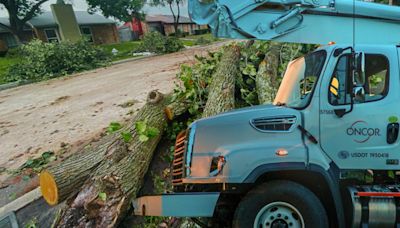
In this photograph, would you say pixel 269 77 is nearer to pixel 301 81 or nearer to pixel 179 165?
pixel 301 81

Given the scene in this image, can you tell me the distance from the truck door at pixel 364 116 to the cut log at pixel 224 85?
2201mm

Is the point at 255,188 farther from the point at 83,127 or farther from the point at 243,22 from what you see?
the point at 83,127

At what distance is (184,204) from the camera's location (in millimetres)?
3201

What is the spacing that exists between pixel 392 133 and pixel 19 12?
112ft

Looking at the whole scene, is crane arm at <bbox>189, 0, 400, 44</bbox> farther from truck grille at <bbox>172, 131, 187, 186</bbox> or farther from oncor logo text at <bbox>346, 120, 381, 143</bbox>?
truck grille at <bbox>172, 131, 187, 186</bbox>

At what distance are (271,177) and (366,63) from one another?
1531mm

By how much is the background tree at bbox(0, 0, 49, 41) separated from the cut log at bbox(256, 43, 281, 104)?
29.0m

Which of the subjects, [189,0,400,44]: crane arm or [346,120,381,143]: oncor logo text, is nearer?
[346,120,381,143]: oncor logo text

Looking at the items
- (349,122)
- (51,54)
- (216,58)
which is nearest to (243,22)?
(349,122)

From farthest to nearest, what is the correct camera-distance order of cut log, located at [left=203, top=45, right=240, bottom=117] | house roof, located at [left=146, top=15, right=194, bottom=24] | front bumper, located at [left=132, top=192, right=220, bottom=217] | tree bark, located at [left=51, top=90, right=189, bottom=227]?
house roof, located at [left=146, top=15, right=194, bottom=24], cut log, located at [left=203, top=45, right=240, bottom=117], tree bark, located at [left=51, top=90, right=189, bottom=227], front bumper, located at [left=132, top=192, right=220, bottom=217]

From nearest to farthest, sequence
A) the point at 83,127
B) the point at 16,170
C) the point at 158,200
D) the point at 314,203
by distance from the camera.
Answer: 1. the point at 314,203
2. the point at 158,200
3. the point at 16,170
4. the point at 83,127

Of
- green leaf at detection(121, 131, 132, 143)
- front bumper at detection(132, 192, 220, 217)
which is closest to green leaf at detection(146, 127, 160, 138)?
green leaf at detection(121, 131, 132, 143)

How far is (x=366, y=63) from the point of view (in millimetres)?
3121

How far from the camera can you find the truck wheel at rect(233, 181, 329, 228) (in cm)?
300
